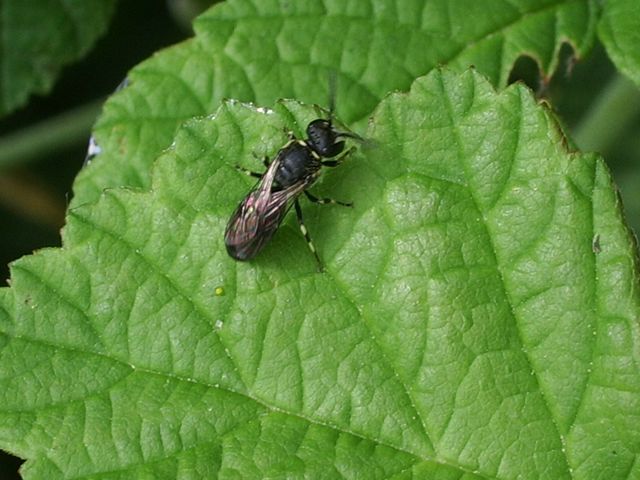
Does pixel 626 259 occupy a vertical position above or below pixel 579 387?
above

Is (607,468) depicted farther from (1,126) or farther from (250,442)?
(1,126)

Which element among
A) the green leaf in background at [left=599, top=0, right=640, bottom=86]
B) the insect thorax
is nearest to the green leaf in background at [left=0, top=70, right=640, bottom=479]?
the insect thorax

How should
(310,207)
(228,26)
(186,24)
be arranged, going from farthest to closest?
(186,24), (228,26), (310,207)

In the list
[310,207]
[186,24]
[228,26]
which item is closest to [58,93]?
[186,24]

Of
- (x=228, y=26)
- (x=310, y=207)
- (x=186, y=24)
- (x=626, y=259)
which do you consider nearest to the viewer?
(x=626, y=259)

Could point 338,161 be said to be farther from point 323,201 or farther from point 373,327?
point 373,327

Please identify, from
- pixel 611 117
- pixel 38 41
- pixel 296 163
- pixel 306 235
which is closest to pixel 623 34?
pixel 611 117

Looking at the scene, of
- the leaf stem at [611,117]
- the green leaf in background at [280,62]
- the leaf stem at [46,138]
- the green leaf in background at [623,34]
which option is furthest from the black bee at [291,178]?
the leaf stem at [46,138]
